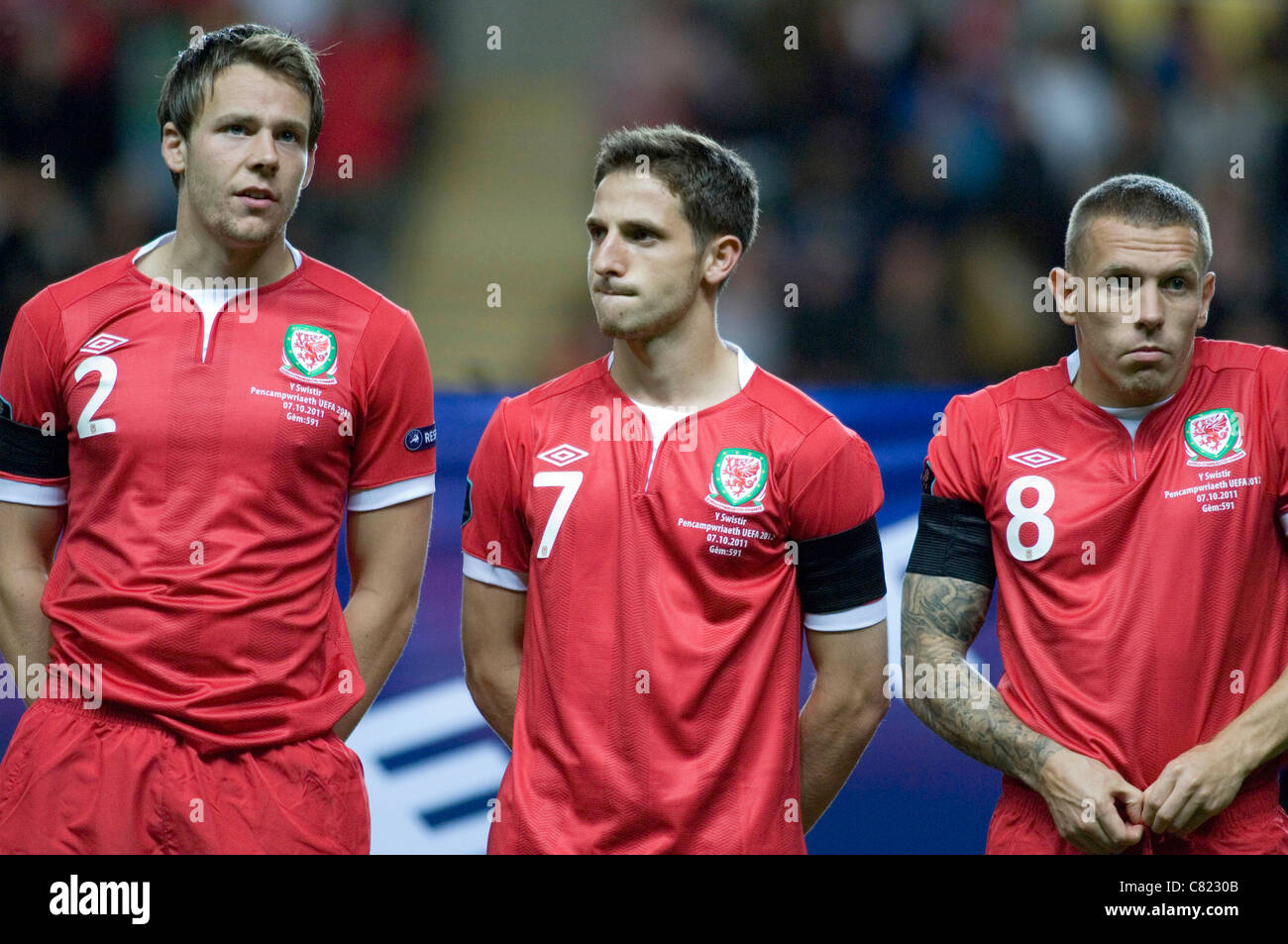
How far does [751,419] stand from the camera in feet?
10.6

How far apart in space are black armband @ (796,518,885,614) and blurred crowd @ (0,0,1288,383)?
261cm

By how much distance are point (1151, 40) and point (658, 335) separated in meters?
4.57

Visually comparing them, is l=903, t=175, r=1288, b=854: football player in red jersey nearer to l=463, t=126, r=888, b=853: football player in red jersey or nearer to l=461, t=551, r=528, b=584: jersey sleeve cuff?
l=463, t=126, r=888, b=853: football player in red jersey

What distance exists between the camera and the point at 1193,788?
9.92ft

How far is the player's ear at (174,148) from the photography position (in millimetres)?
3324

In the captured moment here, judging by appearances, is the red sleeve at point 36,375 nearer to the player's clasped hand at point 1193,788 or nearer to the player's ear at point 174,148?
the player's ear at point 174,148

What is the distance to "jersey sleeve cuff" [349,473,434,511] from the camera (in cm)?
340

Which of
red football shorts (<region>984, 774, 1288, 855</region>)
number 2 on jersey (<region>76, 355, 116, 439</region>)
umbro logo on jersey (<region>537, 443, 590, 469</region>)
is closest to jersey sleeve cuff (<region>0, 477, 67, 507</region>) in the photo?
number 2 on jersey (<region>76, 355, 116, 439</region>)

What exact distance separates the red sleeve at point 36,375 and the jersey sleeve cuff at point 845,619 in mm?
1653

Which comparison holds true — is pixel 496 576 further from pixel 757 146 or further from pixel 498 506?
pixel 757 146

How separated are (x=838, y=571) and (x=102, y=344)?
1618 mm

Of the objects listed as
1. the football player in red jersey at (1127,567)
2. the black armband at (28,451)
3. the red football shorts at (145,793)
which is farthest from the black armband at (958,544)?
the black armband at (28,451)

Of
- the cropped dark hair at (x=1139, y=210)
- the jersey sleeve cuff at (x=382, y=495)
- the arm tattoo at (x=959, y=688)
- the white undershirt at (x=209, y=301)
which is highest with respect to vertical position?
the cropped dark hair at (x=1139, y=210)
